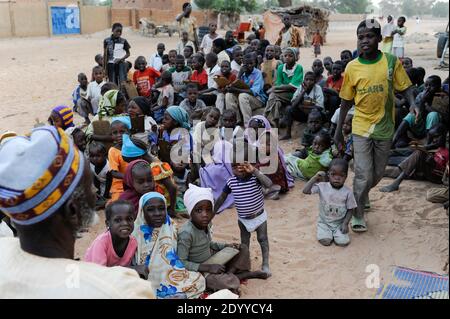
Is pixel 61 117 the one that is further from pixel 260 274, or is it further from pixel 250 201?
pixel 260 274

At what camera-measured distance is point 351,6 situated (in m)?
66.2

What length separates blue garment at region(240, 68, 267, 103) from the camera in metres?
7.93

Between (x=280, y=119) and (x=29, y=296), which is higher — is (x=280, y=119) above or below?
below

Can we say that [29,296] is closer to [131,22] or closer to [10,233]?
[10,233]

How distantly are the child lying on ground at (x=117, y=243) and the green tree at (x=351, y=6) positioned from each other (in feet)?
224

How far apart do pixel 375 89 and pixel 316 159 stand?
1825mm

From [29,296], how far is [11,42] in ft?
85.8

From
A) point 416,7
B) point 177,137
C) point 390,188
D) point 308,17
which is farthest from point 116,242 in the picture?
point 416,7

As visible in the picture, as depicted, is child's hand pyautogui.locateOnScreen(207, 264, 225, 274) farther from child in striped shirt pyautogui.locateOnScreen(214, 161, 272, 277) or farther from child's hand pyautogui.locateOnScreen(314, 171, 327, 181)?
child's hand pyautogui.locateOnScreen(314, 171, 327, 181)

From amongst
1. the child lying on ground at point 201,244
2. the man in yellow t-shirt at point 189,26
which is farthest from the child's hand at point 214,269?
the man in yellow t-shirt at point 189,26

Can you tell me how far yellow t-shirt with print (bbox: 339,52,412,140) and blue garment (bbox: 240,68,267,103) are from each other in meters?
3.74

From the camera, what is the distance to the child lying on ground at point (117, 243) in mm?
3279
